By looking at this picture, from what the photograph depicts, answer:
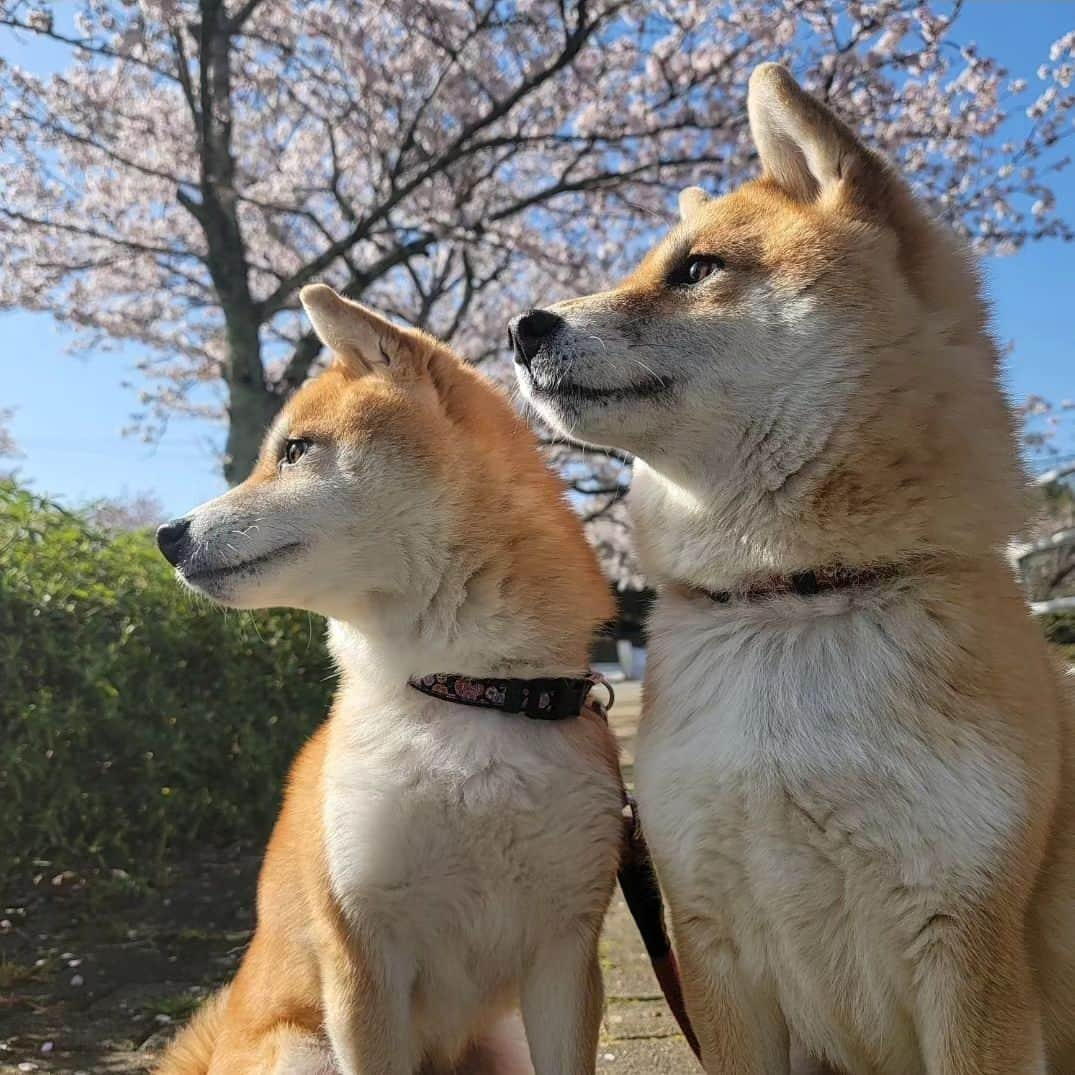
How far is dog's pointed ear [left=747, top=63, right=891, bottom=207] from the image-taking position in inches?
61.2

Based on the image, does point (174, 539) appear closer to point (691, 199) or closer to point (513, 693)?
point (513, 693)

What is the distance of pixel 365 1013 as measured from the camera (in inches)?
65.7

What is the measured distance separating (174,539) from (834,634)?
1449 mm

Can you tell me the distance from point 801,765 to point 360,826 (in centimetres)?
85

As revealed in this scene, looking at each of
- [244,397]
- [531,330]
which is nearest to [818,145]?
[531,330]

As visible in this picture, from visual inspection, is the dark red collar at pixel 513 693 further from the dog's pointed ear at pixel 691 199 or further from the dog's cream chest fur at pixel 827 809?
the dog's pointed ear at pixel 691 199

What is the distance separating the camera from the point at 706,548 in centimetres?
154

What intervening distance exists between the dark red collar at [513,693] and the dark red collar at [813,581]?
48 cm

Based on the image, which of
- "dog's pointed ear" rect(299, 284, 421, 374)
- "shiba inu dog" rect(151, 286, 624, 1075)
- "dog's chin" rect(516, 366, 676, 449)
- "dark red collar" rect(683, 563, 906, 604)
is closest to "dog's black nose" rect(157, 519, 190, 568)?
"shiba inu dog" rect(151, 286, 624, 1075)

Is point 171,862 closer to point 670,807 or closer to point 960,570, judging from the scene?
point 670,807

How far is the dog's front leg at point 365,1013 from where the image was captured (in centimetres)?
166

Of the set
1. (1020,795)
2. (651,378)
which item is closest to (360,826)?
(651,378)

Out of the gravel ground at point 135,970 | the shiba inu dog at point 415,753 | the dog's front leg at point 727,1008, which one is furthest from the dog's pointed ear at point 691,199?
the gravel ground at point 135,970

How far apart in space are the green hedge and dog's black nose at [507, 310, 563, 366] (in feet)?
8.63
